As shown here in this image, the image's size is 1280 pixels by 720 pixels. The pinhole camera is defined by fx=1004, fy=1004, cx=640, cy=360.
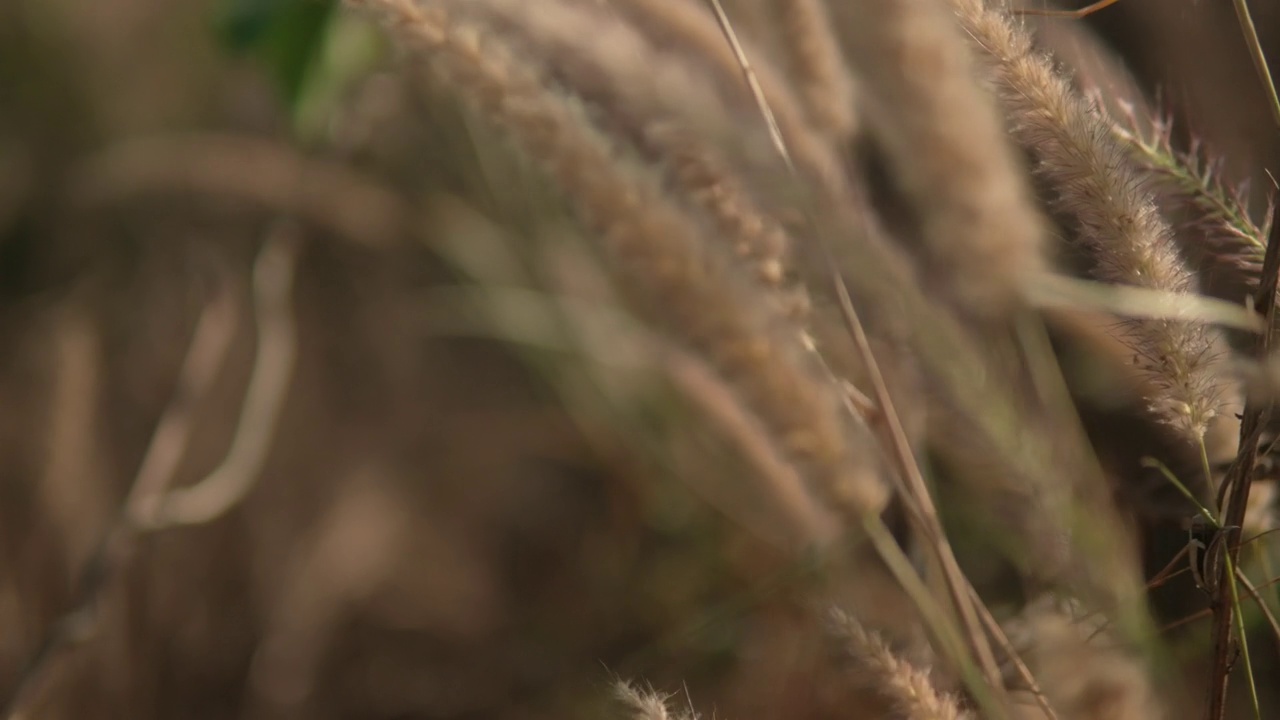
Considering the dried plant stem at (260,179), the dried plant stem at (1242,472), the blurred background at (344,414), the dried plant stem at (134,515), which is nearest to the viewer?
the dried plant stem at (1242,472)

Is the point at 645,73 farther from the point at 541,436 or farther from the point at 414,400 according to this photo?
the point at 414,400

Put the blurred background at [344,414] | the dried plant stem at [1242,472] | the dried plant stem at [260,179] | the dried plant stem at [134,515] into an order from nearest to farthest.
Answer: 1. the dried plant stem at [1242,472]
2. the dried plant stem at [134,515]
3. the blurred background at [344,414]
4. the dried plant stem at [260,179]

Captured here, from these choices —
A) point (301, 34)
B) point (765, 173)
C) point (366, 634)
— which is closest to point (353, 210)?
point (301, 34)

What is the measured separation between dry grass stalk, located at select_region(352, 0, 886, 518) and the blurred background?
0.21m

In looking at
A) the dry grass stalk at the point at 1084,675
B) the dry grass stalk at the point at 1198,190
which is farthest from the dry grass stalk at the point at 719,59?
the dry grass stalk at the point at 1084,675

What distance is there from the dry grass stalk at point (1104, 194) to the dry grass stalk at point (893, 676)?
0.45 ft

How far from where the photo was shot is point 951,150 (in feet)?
1.74

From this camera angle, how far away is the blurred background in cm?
83

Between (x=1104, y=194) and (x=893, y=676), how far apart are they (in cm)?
20

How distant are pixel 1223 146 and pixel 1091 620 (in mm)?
537

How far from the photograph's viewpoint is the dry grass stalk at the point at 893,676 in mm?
376

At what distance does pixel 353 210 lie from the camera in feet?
3.46

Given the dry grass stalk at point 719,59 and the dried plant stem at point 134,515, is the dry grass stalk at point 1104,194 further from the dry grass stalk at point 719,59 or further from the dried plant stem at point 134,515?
the dried plant stem at point 134,515

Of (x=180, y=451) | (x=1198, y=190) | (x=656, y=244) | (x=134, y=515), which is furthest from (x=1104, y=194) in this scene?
(x=180, y=451)
